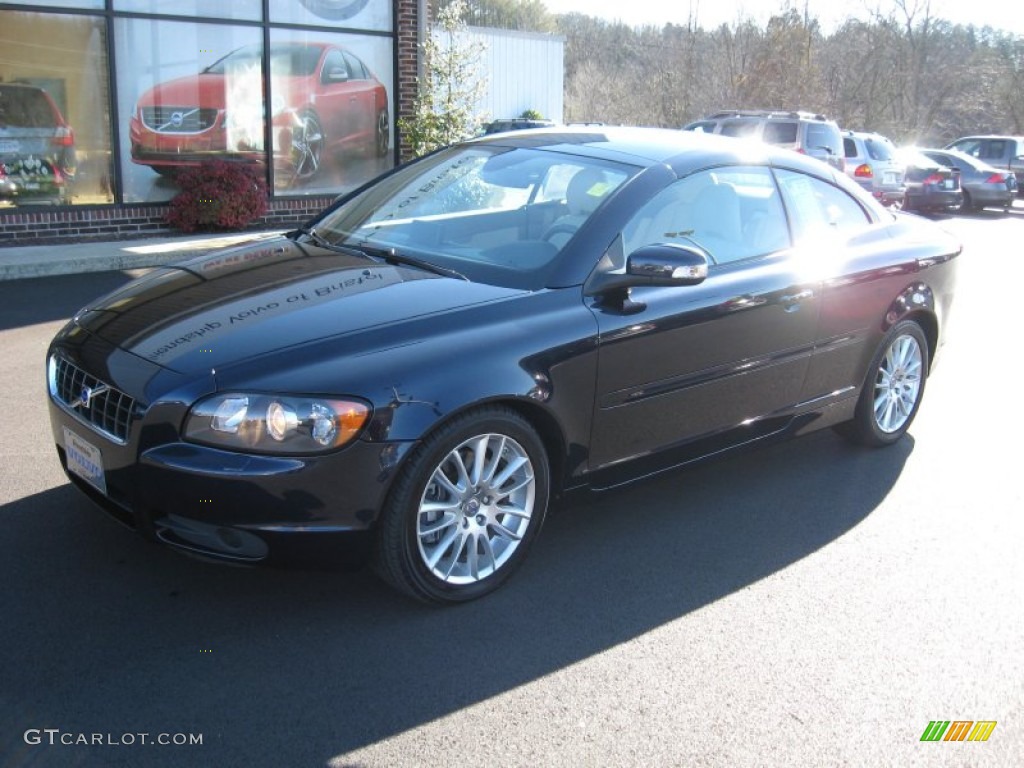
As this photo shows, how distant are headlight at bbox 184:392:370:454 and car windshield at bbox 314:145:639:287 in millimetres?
1045

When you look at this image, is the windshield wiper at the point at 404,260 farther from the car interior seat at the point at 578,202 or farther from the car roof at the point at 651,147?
the car roof at the point at 651,147

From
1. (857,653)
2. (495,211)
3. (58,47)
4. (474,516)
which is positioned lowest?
(857,653)

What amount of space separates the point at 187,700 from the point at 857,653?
221 cm

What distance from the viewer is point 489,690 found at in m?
3.27

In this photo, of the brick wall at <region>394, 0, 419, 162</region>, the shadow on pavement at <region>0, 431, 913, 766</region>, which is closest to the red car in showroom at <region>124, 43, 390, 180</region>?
the brick wall at <region>394, 0, 419, 162</region>

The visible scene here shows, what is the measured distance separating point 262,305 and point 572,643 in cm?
162

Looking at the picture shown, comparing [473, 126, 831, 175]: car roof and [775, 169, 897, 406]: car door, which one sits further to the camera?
[775, 169, 897, 406]: car door

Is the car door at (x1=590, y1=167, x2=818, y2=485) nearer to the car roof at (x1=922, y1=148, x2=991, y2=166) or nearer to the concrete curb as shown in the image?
the concrete curb

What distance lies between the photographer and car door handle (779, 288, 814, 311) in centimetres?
469

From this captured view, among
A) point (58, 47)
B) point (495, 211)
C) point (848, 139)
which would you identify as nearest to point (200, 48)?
point (58, 47)

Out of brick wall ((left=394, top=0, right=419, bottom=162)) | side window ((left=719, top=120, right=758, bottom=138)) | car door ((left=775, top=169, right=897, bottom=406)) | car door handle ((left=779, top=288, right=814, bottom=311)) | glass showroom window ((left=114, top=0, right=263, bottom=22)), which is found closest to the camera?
car door handle ((left=779, top=288, right=814, bottom=311))

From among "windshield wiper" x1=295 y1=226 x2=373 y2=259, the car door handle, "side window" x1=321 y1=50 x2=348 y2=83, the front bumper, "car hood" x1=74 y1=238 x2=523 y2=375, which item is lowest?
the front bumper

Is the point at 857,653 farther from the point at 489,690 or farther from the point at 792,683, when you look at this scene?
the point at 489,690

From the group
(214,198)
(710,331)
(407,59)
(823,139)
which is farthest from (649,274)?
(823,139)
